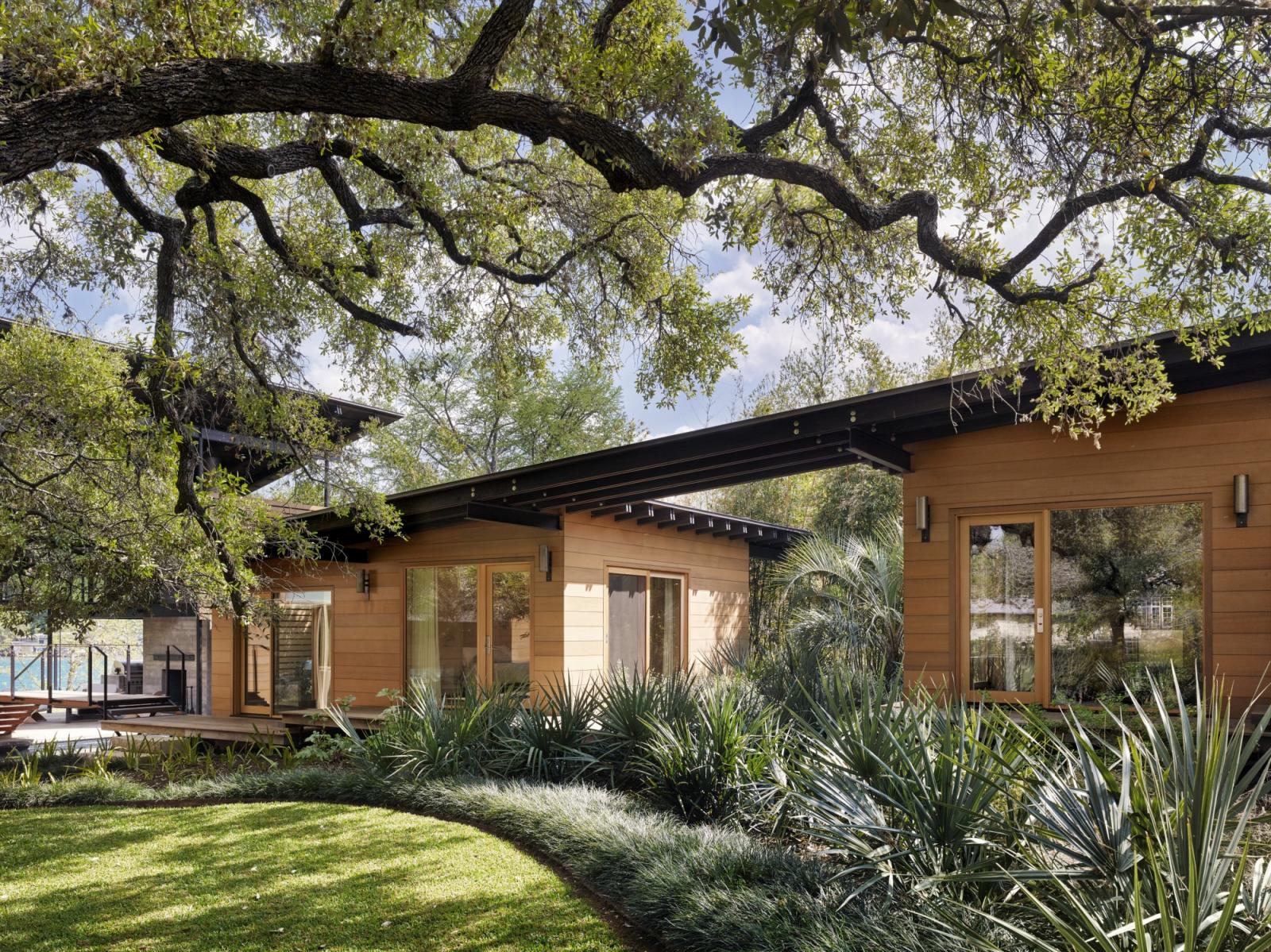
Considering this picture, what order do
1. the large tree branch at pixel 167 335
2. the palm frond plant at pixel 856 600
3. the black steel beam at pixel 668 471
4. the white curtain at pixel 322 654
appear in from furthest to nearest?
the white curtain at pixel 322 654
the palm frond plant at pixel 856 600
the black steel beam at pixel 668 471
the large tree branch at pixel 167 335

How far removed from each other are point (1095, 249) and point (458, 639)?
8.82 m

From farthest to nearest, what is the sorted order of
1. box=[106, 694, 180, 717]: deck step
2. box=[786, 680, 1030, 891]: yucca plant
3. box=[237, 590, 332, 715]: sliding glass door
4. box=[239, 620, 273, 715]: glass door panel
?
1. box=[106, 694, 180, 717]: deck step
2. box=[239, 620, 273, 715]: glass door panel
3. box=[237, 590, 332, 715]: sliding glass door
4. box=[786, 680, 1030, 891]: yucca plant

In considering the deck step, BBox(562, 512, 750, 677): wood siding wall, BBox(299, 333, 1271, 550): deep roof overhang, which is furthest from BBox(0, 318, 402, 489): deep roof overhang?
the deck step

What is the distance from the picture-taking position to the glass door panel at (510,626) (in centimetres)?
1181

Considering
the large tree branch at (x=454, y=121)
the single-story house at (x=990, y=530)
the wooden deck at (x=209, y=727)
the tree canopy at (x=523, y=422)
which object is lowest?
the wooden deck at (x=209, y=727)

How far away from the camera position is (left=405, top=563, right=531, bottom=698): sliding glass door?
39.0 feet

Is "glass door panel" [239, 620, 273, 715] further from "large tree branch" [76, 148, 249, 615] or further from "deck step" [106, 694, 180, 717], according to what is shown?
"large tree branch" [76, 148, 249, 615]

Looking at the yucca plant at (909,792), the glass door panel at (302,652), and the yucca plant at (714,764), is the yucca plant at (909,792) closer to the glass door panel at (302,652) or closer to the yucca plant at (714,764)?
the yucca plant at (714,764)

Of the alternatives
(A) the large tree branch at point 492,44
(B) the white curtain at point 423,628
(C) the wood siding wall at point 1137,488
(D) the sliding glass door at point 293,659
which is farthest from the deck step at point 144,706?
(A) the large tree branch at point 492,44

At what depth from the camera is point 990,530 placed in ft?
28.4

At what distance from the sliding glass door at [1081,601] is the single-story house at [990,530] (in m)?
0.01

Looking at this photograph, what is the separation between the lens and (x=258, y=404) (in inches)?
308

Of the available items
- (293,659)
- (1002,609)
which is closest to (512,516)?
(293,659)

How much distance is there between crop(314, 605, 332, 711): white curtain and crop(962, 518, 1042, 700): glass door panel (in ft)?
27.7
